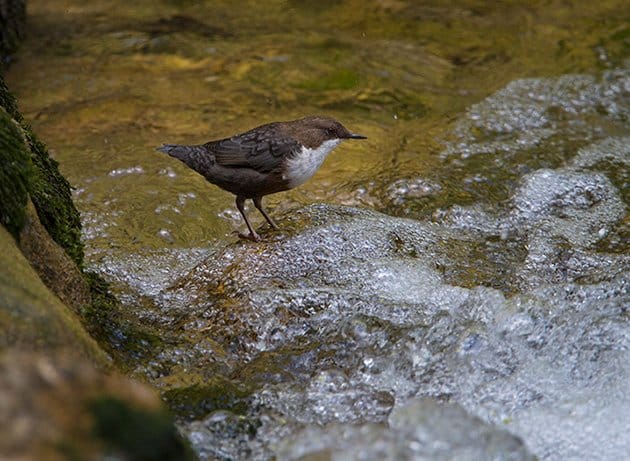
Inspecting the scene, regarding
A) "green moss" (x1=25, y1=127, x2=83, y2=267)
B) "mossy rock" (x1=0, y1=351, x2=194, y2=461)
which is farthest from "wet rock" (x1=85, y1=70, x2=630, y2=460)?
"mossy rock" (x1=0, y1=351, x2=194, y2=461)

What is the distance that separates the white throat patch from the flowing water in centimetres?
22

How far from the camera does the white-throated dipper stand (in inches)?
174

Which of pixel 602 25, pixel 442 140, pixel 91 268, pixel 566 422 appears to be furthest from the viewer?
pixel 602 25

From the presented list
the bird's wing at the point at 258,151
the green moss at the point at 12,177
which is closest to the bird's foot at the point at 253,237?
the bird's wing at the point at 258,151

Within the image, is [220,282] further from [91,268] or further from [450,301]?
[450,301]

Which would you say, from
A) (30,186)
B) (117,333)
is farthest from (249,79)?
(30,186)

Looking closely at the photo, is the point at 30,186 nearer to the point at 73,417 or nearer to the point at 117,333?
the point at 117,333

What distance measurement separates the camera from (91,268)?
427 centimetres

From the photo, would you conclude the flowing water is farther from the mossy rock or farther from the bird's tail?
the mossy rock

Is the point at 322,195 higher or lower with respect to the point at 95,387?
lower

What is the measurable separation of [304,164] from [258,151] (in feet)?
0.82

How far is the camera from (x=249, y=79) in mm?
6984

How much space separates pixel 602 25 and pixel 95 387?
22.7 feet

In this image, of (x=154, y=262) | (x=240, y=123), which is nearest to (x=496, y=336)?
(x=154, y=262)
